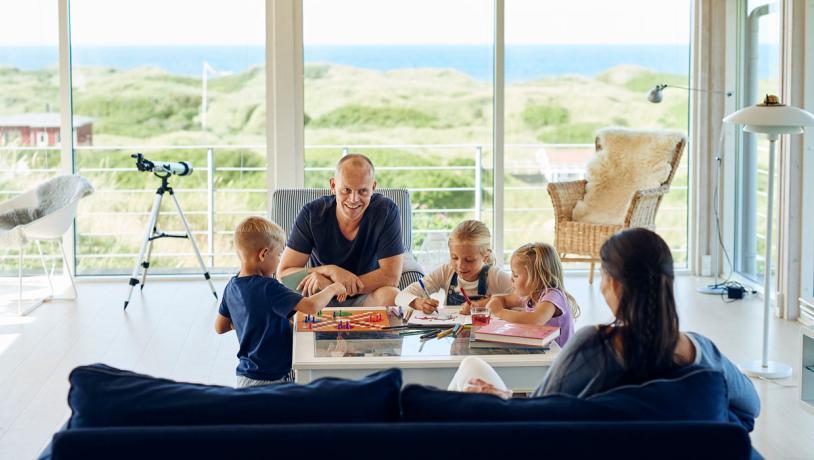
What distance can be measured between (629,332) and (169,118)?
17.6ft

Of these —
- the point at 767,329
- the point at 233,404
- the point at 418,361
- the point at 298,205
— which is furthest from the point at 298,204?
the point at 233,404

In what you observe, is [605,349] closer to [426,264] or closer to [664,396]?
[664,396]

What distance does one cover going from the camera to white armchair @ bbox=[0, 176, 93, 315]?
627 cm

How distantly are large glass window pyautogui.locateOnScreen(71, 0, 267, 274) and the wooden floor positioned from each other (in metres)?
0.35

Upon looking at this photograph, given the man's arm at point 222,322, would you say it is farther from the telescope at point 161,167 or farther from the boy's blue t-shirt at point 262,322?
the telescope at point 161,167

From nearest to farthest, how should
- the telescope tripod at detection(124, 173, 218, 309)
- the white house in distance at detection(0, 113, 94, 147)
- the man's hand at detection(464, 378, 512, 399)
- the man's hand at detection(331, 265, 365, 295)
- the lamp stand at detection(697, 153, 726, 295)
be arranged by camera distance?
the man's hand at detection(464, 378, 512, 399), the man's hand at detection(331, 265, 365, 295), the telescope tripod at detection(124, 173, 218, 309), the lamp stand at detection(697, 153, 726, 295), the white house in distance at detection(0, 113, 94, 147)

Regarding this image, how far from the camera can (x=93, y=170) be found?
7.20 m

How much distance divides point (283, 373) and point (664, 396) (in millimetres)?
1584

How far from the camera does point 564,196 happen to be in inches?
277

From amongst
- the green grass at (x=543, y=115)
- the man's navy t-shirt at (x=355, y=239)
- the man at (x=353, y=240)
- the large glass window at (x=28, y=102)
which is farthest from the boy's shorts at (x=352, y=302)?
the large glass window at (x=28, y=102)

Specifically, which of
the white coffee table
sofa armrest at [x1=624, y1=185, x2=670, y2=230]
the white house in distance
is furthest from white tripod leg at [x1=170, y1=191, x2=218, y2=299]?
the white coffee table

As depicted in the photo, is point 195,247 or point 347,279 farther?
Answer: point 195,247

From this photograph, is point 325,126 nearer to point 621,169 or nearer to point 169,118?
point 169,118

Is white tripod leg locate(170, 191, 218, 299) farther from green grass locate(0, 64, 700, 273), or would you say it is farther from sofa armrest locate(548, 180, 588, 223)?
sofa armrest locate(548, 180, 588, 223)
